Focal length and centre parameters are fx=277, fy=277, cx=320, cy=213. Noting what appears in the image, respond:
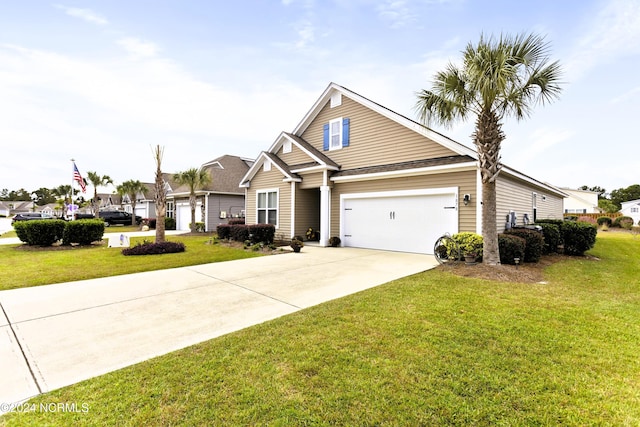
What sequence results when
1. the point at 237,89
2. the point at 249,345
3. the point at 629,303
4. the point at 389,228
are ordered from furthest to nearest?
the point at 237,89 < the point at 389,228 < the point at 629,303 < the point at 249,345

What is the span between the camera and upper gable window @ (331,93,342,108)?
13461 mm

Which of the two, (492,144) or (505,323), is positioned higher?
(492,144)

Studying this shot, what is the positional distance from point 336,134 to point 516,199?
Answer: 840 cm

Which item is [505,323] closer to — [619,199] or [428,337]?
[428,337]

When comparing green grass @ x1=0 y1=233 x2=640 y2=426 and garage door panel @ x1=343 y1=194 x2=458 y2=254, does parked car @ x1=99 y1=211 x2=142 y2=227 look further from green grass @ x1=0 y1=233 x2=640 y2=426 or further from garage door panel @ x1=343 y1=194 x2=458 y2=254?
green grass @ x1=0 y1=233 x2=640 y2=426

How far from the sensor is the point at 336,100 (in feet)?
44.6

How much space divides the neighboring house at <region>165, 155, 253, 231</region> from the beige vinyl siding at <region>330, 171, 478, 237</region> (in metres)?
11.8

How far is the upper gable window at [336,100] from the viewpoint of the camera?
1346 cm

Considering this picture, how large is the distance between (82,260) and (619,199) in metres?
89.2

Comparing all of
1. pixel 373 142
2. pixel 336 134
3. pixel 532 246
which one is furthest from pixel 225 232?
pixel 532 246

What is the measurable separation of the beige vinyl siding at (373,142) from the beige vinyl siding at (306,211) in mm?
2270

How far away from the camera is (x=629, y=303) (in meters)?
4.82

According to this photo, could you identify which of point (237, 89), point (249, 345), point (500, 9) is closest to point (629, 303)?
point (249, 345)

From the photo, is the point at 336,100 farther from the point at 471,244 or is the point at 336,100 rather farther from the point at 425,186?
the point at 471,244
